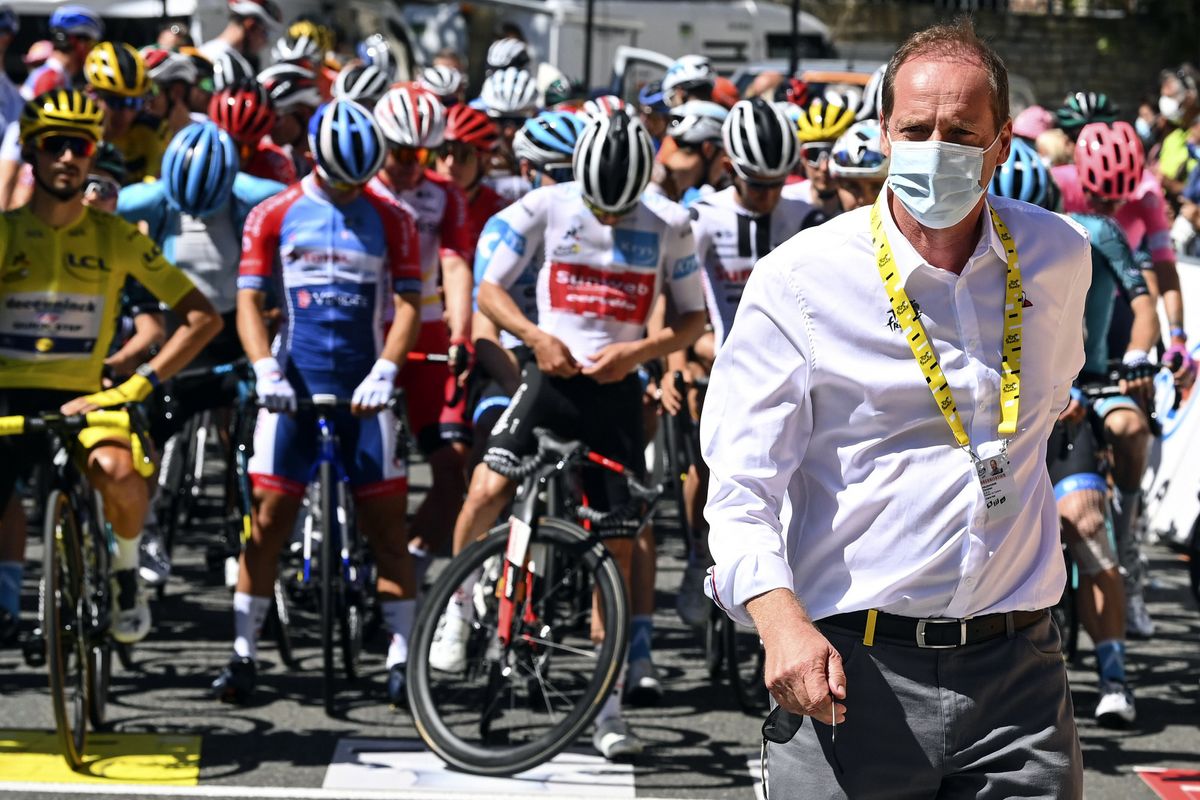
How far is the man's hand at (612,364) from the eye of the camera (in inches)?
264

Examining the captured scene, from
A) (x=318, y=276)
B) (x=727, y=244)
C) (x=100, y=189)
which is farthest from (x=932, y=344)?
(x=100, y=189)

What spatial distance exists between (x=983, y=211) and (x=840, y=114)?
19.8 feet

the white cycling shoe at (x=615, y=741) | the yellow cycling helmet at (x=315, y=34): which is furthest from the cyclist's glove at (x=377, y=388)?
the yellow cycling helmet at (x=315, y=34)

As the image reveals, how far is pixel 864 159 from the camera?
728 cm

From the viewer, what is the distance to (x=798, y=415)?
3.30 m

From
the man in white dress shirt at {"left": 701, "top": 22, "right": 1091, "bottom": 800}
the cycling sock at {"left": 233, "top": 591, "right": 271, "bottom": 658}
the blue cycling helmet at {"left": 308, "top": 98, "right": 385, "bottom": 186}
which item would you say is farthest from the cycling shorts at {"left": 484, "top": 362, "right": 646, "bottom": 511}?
the man in white dress shirt at {"left": 701, "top": 22, "right": 1091, "bottom": 800}

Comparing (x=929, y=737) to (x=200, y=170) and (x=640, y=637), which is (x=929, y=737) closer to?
(x=640, y=637)

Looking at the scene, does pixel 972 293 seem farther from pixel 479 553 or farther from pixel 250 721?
pixel 250 721

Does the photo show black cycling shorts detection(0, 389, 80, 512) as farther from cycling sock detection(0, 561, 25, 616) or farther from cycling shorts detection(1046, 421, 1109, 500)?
cycling shorts detection(1046, 421, 1109, 500)

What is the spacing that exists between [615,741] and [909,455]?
349 cm

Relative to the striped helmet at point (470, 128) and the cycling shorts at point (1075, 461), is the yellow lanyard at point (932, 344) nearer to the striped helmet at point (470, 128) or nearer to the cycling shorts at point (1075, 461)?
the cycling shorts at point (1075, 461)

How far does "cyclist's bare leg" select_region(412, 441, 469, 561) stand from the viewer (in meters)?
8.17

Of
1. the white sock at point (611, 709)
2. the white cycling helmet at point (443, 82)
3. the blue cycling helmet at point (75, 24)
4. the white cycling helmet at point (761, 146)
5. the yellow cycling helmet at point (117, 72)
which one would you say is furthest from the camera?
the blue cycling helmet at point (75, 24)

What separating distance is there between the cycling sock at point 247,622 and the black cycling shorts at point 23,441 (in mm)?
928
